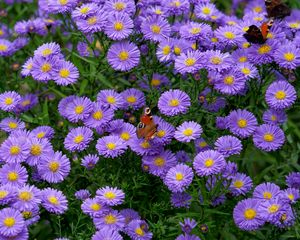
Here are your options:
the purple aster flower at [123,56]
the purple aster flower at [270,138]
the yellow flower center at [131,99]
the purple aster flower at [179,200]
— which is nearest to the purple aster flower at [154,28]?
the purple aster flower at [123,56]

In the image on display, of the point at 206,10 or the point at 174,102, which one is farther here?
the point at 206,10

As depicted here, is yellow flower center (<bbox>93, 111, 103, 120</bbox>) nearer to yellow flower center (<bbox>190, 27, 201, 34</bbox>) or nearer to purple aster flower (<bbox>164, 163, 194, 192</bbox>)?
purple aster flower (<bbox>164, 163, 194, 192</bbox>)

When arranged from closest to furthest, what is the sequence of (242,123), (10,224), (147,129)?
(10,224)
(147,129)
(242,123)

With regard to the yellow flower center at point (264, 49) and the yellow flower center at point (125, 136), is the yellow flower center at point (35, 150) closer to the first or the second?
the yellow flower center at point (125, 136)

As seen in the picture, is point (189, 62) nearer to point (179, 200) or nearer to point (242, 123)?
point (242, 123)

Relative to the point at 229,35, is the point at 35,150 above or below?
below

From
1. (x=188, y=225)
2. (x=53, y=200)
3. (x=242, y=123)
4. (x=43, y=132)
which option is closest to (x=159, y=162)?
(x=188, y=225)

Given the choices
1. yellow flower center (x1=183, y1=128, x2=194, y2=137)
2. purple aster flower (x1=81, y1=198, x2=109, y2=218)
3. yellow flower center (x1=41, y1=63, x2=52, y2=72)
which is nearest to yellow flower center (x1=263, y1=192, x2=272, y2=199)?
yellow flower center (x1=183, y1=128, x2=194, y2=137)

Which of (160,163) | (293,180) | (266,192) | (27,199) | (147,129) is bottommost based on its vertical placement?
(293,180)
